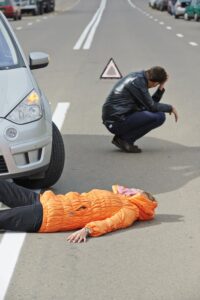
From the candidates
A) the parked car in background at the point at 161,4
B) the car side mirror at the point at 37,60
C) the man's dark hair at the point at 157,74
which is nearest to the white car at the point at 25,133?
the car side mirror at the point at 37,60

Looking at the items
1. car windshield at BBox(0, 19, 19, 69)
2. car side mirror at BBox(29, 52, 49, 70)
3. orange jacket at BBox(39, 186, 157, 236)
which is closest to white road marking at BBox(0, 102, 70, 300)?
orange jacket at BBox(39, 186, 157, 236)

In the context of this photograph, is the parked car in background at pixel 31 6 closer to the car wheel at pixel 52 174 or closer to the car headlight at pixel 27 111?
the car wheel at pixel 52 174

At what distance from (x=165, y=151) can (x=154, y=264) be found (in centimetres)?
409

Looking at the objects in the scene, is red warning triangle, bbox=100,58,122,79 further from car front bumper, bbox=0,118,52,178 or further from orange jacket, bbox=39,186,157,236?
orange jacket, bbox=39,186,157,236

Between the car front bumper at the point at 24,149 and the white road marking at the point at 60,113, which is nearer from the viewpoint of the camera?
the car front bumper at the point at 24,149

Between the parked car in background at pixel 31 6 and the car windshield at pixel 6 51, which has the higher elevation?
the car windshield at pixel 6 51

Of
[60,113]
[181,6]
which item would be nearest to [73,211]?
[60,113]

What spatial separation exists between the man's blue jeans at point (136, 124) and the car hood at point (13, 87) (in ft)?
7.37

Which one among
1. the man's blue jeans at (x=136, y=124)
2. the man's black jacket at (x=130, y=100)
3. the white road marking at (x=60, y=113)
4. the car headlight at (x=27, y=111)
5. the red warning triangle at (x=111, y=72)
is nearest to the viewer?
the car headlight at (x=27, y=111)

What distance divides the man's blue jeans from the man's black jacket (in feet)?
0.22

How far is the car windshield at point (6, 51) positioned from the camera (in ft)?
23.9

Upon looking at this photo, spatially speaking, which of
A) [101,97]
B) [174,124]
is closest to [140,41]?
[101,97]

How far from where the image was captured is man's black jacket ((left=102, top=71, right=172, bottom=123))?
894 centimetres

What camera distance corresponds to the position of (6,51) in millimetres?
7512
